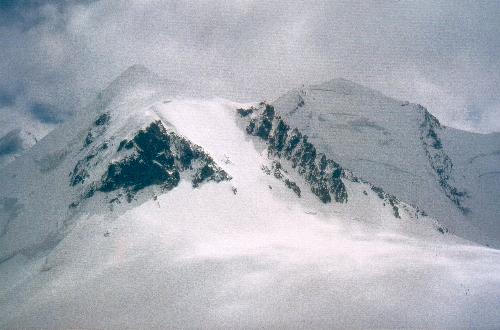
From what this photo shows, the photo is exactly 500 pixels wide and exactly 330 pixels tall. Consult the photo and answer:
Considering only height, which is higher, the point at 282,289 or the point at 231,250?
the point at 231,250

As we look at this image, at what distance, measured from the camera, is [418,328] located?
437ft

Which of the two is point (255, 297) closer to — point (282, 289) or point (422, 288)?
point (282, 289)

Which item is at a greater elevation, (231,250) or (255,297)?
(231,250)

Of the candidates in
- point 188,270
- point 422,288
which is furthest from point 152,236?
point 422,288

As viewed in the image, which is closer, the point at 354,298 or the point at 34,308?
the point at 354,298

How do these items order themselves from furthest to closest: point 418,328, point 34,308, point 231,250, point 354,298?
point 231,250
point 34,308
point 354,298
point 418,328

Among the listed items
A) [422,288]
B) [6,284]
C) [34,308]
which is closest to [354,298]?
[422,288]

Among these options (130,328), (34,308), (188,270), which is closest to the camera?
(130,328)

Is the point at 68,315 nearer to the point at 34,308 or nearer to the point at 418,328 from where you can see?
the point at 34,308

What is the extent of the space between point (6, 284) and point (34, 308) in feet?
97.8

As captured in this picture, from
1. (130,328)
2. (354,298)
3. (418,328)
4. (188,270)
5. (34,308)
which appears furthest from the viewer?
(188,270)

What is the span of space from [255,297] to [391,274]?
45885 mm

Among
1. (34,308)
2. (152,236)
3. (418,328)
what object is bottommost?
(418,328)

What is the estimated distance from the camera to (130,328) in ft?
473
